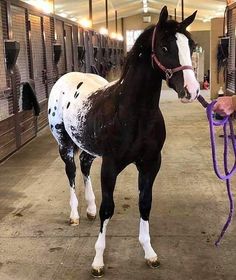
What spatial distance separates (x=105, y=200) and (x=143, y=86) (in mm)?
649

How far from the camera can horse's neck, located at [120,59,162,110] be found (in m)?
2.11

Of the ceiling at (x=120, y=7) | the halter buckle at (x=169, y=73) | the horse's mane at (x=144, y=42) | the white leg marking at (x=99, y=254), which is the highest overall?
the ceiling at (x=120, y=7)

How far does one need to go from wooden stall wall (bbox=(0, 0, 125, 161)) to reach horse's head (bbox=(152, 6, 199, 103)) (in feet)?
10.8

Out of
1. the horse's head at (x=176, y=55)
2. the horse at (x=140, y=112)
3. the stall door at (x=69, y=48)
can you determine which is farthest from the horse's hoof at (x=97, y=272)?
the stall door at (x=69, y=48)

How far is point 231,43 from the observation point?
24.8 ft

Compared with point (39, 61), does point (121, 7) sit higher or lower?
higher

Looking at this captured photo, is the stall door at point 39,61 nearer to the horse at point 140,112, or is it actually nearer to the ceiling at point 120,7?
the horse at point 140,112

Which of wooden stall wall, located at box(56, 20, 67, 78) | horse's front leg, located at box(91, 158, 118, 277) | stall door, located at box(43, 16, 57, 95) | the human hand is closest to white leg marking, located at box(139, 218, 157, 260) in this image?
horse's front leg, located at box(91, 158, 118, 277)

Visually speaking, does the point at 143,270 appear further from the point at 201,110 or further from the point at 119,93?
the point at 201,110

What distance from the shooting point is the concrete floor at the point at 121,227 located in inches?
91.2

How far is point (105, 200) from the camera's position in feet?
7.50

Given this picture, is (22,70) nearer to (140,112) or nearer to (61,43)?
(61,43)

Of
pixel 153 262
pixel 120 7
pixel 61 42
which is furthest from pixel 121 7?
pixel 153 262

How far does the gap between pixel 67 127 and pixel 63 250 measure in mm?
820
